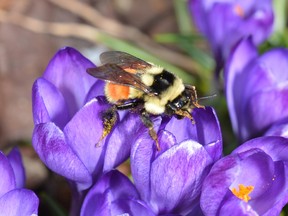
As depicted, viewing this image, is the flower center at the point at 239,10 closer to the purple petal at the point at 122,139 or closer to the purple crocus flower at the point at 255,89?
the purple crocus flower at the point at 255,89

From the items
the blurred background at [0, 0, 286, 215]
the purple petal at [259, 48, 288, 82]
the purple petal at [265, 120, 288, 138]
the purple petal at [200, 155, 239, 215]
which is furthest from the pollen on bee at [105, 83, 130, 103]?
the blurred background at [0, 0, 286, 215]

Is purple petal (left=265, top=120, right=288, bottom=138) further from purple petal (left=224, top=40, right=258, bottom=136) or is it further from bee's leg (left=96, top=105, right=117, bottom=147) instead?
bee's leg (left=96, top=105, right=117, bottom=147)

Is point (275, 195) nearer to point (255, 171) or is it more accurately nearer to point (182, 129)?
point (255, 171)

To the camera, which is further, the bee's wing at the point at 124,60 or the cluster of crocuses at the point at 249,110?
the bee's wing at the point at 124,60

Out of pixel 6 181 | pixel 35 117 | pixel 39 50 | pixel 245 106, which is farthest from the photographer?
pixel 39 50

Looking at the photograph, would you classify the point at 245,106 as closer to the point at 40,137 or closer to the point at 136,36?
the point at 40,137

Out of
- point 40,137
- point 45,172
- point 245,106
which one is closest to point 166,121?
point 40,137

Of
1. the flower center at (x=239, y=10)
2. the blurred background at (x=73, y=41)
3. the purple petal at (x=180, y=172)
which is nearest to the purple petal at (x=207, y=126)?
the purple petal at (x=180, y=172)
